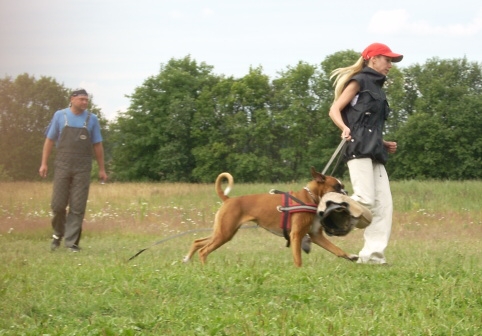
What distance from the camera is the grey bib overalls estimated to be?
10625 mm

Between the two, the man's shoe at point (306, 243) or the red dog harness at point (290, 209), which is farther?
the man's shoe at point (306, 243)

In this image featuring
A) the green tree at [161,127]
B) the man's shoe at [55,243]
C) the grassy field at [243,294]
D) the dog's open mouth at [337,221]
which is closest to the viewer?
the grassy field at [243,294]

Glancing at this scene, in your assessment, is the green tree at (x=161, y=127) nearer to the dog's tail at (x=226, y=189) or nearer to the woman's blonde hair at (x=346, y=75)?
the dog's tail at (x=226, y=189)

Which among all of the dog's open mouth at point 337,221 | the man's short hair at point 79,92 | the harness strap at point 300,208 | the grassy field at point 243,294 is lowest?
the grassy field at point 243,294

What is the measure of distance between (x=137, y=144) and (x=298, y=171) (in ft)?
45.2

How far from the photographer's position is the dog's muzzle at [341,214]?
7711mm

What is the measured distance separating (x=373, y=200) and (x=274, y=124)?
5237cm

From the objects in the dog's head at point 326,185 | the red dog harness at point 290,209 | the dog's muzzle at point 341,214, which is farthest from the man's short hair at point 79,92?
the dog's muzzle at point 341,214

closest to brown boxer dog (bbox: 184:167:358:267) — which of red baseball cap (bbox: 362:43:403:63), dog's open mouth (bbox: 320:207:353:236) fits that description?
dog's open mouth (bbox: 320:207:353:236)

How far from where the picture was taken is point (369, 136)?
26.2 ft

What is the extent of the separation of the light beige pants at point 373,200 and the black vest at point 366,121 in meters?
0.11

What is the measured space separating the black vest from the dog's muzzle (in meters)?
0.53

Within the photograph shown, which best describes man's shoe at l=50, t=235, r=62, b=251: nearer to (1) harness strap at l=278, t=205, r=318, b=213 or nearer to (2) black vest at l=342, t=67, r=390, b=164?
(1) harness strap at l=278, t=205, r=318, b=213

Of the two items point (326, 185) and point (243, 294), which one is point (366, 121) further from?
point (243, 294)
